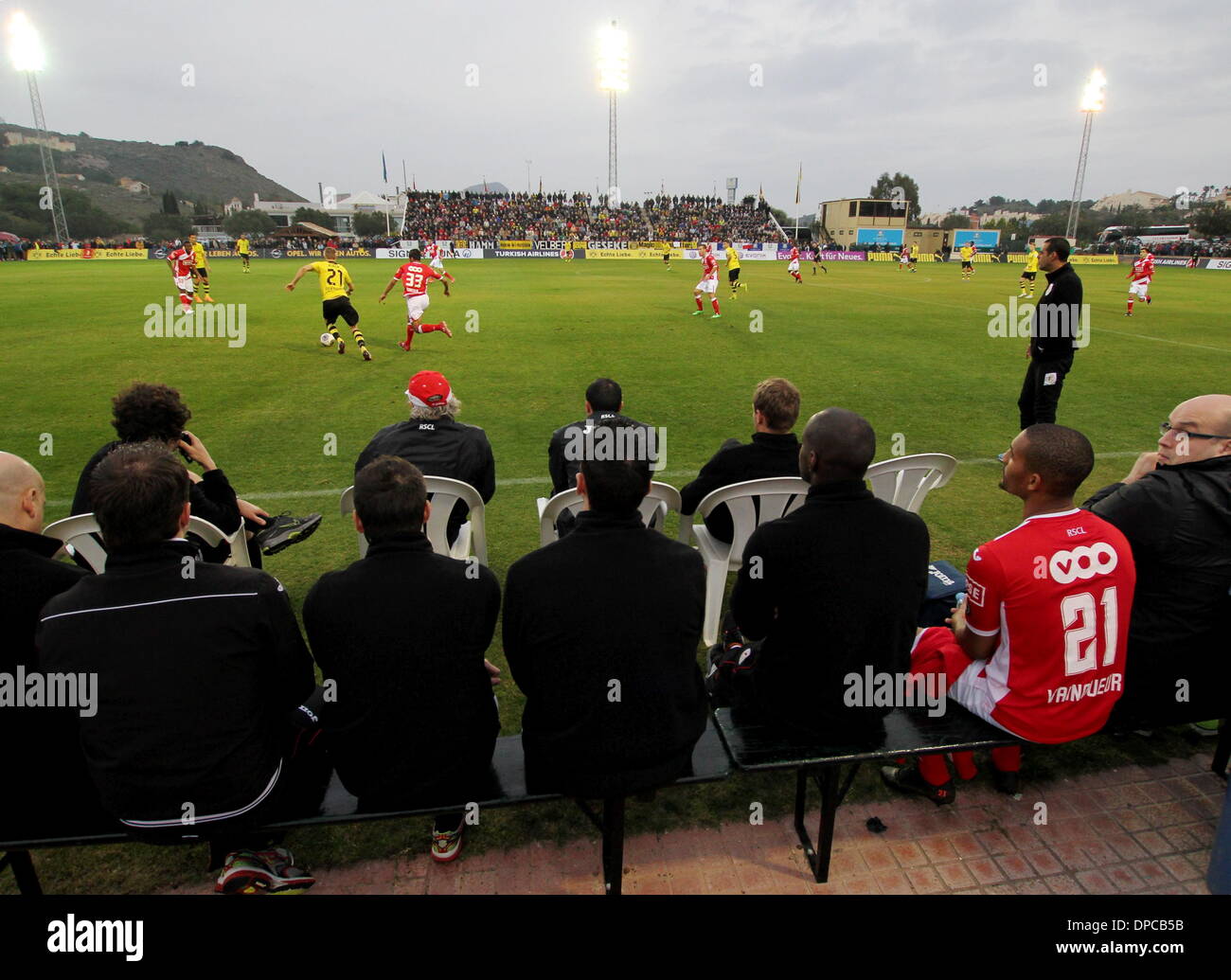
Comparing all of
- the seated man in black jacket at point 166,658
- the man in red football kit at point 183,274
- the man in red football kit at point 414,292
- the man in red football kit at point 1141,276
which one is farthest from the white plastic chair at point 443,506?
the man in red football kit at point 1141,276

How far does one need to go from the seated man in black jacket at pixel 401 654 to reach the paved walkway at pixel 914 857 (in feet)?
1.86

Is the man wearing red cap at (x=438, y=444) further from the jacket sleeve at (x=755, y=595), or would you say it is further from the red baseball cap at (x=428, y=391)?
the jacket sleeve at (x=755, y=595)

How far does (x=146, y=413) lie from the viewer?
3760 mm

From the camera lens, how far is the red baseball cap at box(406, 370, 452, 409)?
15.3ft

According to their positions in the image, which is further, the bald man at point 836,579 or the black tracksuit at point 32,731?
the bald man at point 836,579

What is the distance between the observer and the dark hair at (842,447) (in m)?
2.51

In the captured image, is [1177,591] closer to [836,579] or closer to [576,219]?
[836,579]

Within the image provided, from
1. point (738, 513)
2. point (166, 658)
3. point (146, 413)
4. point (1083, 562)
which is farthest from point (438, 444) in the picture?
point (1083, 562)

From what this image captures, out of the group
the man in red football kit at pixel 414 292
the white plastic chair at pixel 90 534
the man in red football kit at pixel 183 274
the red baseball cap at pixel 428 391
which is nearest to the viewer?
the white plastic chair at pixel 90 534

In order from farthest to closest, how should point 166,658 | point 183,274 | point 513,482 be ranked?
point 183,274, point 513,482, point 166,658

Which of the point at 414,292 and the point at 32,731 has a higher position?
the point at 414,292

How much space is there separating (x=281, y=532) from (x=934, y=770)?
408cm
